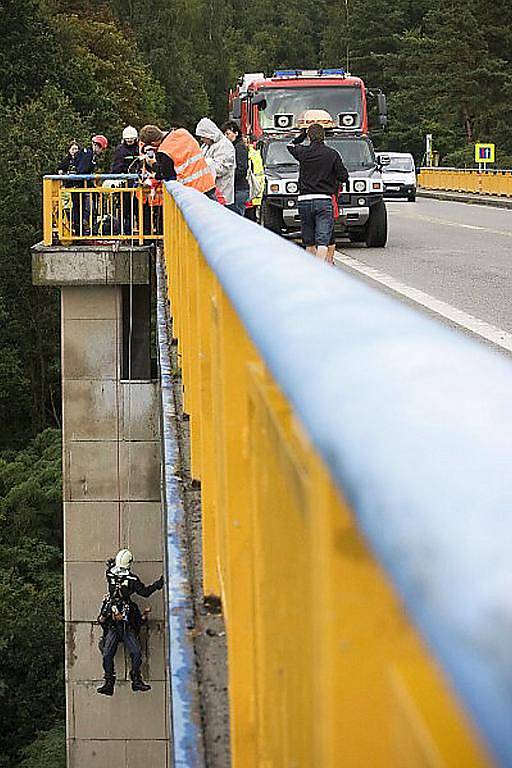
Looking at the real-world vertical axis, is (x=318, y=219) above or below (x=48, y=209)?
below

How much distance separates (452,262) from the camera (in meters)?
19.8

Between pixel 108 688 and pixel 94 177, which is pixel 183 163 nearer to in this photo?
pixel 94 177

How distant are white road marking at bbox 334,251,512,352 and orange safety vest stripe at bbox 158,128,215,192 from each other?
6.98 ft

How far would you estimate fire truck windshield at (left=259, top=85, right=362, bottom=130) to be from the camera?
81.4 feet

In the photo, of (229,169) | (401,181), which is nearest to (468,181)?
(401,181)

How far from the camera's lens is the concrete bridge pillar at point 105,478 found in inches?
832

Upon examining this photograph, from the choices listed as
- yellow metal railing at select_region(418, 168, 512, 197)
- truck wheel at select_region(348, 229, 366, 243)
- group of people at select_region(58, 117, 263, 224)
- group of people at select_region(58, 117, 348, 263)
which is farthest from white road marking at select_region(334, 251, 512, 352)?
yellow metal railing at select_region(418, 168, 512, 197)

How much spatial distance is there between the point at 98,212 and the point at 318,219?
6970 mm

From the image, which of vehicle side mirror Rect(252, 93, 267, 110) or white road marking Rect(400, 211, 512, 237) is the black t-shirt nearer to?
vehicle side mirror Rect(252, 93, 267, 110)

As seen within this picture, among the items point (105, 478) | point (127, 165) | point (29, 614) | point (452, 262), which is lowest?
point (29, 614)

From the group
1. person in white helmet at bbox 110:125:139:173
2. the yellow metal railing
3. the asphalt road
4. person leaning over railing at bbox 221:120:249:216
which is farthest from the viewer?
the yellow metal railing

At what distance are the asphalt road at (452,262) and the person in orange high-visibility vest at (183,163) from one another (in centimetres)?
216

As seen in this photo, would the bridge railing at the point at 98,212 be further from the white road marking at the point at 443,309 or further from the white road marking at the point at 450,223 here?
the white road marking at the point at 450,223

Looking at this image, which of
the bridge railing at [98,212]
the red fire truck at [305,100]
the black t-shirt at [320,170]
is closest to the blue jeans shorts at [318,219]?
the black t-shirt at [320,170]
